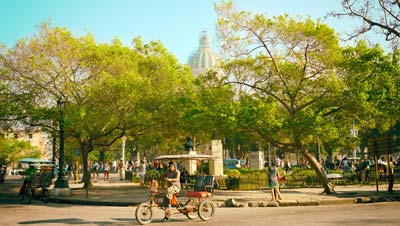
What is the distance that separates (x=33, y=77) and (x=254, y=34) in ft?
45.6

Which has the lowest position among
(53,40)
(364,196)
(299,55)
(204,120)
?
(364,196)

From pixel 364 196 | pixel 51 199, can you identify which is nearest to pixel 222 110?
pixel 364 196

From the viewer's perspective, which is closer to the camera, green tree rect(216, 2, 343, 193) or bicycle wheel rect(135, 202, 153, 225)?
bicycle wheel rect(135, 202, 153, 225)

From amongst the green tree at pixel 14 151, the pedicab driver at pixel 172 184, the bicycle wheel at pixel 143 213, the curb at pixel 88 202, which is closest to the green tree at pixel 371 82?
the pedicab driver at pixel 172 184

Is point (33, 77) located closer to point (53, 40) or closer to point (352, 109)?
point (53, 40)

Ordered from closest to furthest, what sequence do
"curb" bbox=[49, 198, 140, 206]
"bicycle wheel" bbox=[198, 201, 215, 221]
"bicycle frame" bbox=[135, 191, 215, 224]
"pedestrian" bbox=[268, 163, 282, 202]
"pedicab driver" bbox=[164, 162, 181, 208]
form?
"bicycle frame" bbox=[135, 191, 215, 224], "pedicab driver" bbox=[164, 162, 181, 208], "bicycle wheel" bbox=[198, 201, 215, 221], "pedestrian" bbox=[268, 163, 282, 202], "curb" bbox=[49, 198, 140, 206]

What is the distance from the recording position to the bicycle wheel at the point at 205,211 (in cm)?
1339

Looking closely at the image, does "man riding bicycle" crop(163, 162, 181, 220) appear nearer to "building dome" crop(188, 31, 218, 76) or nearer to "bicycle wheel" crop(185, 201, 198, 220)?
"bicycle wheel" crop(185, 201, 198, 220)

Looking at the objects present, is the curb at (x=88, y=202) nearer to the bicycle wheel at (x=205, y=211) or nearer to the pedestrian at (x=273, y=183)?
the pedestrian at (x=273, y=183)

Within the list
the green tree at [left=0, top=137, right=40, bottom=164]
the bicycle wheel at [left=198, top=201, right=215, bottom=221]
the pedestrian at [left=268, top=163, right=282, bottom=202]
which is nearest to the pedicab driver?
the bicycle wheel at [left=198, top=201, right=215, bottom=221]

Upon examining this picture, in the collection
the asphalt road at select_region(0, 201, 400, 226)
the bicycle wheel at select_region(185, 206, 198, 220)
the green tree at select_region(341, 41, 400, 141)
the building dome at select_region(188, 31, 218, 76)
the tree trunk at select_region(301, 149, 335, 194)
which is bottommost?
the asphalt road at select_region(0, 201, 400, 226)

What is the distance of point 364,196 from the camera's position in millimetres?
20219

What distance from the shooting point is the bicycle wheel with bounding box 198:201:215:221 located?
13.4 metres

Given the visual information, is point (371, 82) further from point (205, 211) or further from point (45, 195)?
point (45, 195)
